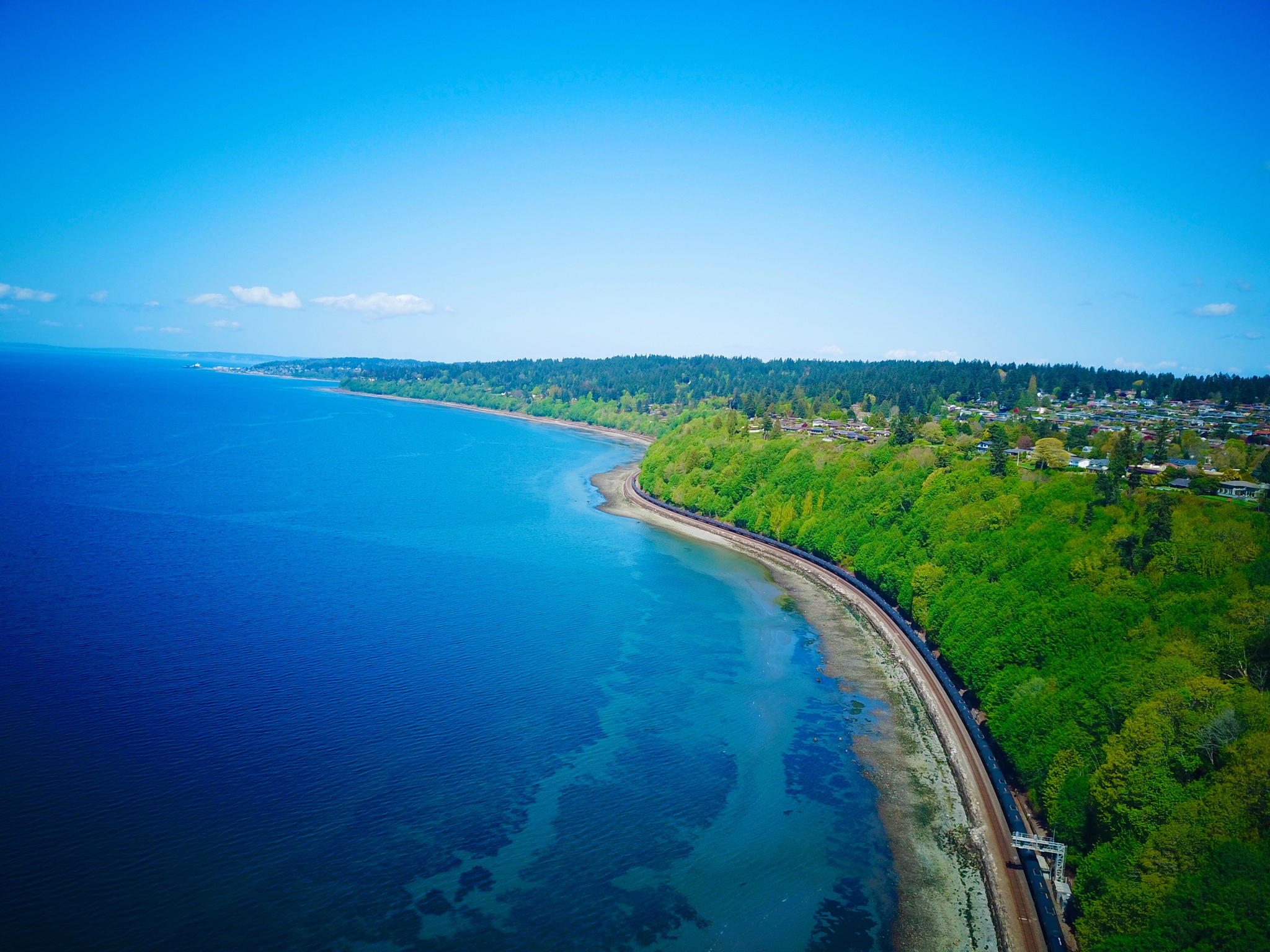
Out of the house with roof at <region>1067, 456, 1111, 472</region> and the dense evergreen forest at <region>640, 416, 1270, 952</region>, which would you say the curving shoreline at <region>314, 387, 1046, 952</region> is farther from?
the house with roof at <region>1067, 456, 1111, 472</region>

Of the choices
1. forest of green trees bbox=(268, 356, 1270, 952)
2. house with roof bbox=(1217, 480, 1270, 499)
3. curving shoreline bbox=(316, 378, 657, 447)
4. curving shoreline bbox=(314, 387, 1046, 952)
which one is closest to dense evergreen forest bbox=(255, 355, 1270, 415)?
curving shoreline bbox=(316, 378, 657, 447)

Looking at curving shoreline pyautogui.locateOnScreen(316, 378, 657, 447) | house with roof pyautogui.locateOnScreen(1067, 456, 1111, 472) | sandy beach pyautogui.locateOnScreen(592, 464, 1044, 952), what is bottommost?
sandy beach pyautogui.locateOnScreen(592, 464, 1044, 952)

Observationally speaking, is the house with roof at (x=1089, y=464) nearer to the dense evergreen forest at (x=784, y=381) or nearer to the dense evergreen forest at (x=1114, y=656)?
the dense evergreen forest at (x=1114, y=656)

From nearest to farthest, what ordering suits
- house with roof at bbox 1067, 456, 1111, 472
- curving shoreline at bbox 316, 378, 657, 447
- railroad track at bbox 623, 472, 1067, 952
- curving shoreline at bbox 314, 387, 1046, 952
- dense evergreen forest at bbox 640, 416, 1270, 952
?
1. dense evergreen forest at bbox 640, 416, 1270, 952
2. railroad track at bbox 623, 472, 1067, 952
3. curving shoreline at bbox 314, 387, 1046, 952
4. house with roof at bbox 1067, 456, 1111, 472
5. curving shoreline at bbox 316, 378, 657, 447

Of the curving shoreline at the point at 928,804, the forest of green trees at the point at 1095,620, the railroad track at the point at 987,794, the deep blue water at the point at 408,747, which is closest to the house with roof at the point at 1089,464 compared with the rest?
the forest of green trees at the point at 1095,620

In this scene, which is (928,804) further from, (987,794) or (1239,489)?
(1239,489)
